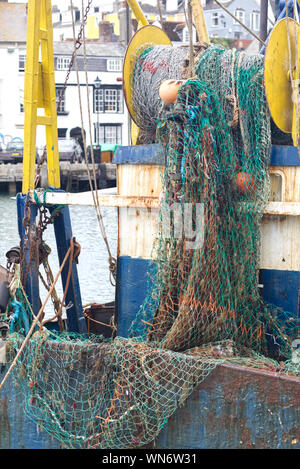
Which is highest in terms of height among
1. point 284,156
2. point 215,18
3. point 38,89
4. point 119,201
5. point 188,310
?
point 215,18

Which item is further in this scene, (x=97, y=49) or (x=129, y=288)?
(x=97, y=49)

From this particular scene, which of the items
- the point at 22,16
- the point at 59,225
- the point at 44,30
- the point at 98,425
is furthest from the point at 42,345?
the point at 22,16

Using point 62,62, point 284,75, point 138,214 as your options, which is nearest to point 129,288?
point 138,214

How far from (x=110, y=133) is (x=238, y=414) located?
61.1 m

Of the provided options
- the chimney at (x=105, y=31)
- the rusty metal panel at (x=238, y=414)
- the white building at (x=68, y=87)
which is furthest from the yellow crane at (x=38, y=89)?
the chimney at (x=105, y=31)

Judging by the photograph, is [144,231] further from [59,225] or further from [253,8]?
[253,8]

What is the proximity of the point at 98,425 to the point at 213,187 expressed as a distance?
6.96 ft

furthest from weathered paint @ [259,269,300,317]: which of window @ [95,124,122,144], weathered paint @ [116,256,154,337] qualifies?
window @ [95,124,122,144]

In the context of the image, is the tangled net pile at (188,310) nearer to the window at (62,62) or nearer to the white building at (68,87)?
the white building at (68,87)

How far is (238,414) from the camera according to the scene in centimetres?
549

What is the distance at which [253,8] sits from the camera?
307 ft

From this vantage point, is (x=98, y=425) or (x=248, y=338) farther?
(x=248, y=338)

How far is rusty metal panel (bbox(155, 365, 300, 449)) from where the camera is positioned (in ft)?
17.5

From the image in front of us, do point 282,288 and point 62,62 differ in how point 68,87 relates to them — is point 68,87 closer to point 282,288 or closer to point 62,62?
point 62,62
